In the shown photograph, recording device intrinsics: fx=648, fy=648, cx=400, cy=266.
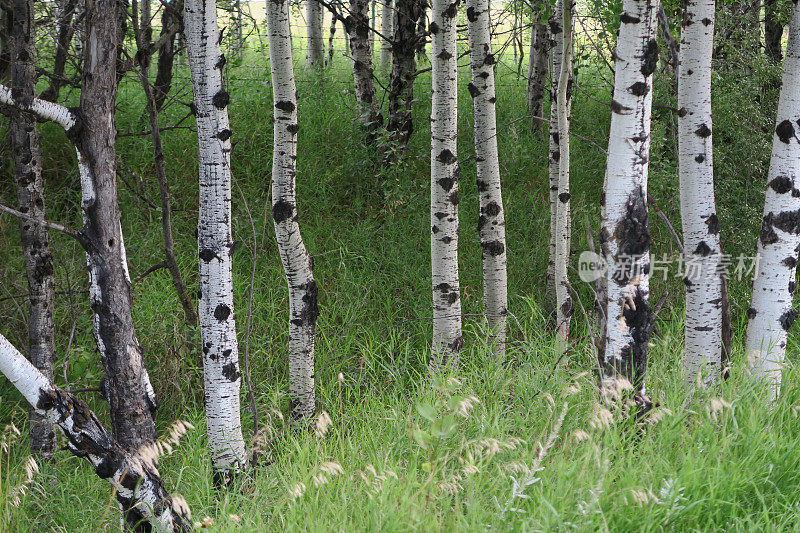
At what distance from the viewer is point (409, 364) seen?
5.88 meters

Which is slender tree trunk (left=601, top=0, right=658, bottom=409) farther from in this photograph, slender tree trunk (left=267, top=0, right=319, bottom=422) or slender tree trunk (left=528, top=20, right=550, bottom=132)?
slender tree trunk (left=528, top=20, right=550, bottom=132)

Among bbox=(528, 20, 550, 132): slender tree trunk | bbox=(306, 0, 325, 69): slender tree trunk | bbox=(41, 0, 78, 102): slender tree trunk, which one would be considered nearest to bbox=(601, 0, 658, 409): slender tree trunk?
bbox=(41, 0, 78, 102): slender tree trunk

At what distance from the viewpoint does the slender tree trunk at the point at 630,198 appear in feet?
10.6

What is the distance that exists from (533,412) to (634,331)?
0.79m

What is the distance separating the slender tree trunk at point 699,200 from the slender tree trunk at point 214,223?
9.09ft

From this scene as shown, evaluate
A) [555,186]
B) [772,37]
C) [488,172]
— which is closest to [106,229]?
[488,172]

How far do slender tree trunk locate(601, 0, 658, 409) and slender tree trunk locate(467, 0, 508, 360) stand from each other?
7.51ft

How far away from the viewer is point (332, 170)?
808cm

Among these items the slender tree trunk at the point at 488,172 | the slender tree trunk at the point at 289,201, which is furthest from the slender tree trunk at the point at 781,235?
the slender tree trunk at the point at 289,201

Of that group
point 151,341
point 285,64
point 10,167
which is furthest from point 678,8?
point 10,167

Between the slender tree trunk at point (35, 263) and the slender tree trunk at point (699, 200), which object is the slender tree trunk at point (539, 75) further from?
the slender tree trunk at point (35, 263)

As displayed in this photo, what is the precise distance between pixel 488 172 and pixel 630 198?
2.59 metres

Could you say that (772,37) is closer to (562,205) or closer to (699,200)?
(562,205)

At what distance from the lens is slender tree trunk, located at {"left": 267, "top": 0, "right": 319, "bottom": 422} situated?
4.70m
